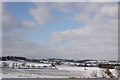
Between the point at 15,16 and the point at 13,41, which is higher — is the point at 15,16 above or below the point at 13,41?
above

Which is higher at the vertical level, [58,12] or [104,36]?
[58,12]

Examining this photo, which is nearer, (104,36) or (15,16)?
(15,16)

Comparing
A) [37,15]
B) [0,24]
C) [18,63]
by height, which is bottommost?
[18,63]

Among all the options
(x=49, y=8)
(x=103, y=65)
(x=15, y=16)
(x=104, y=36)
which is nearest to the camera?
(x=49, y=8)

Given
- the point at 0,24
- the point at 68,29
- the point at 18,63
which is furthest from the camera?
the point at 18,63

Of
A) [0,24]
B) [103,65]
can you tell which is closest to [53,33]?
[0,24]

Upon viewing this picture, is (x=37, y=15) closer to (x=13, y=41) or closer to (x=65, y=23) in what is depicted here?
(x=65, y=23)

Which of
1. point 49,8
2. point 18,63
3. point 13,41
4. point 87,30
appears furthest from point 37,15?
point 18,63

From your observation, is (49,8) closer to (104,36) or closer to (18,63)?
(104,36)

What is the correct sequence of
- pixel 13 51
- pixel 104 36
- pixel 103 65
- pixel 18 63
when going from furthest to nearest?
pixel 18 63 → pixel 103 65 → pixel 104 36 → pixel 13 51
